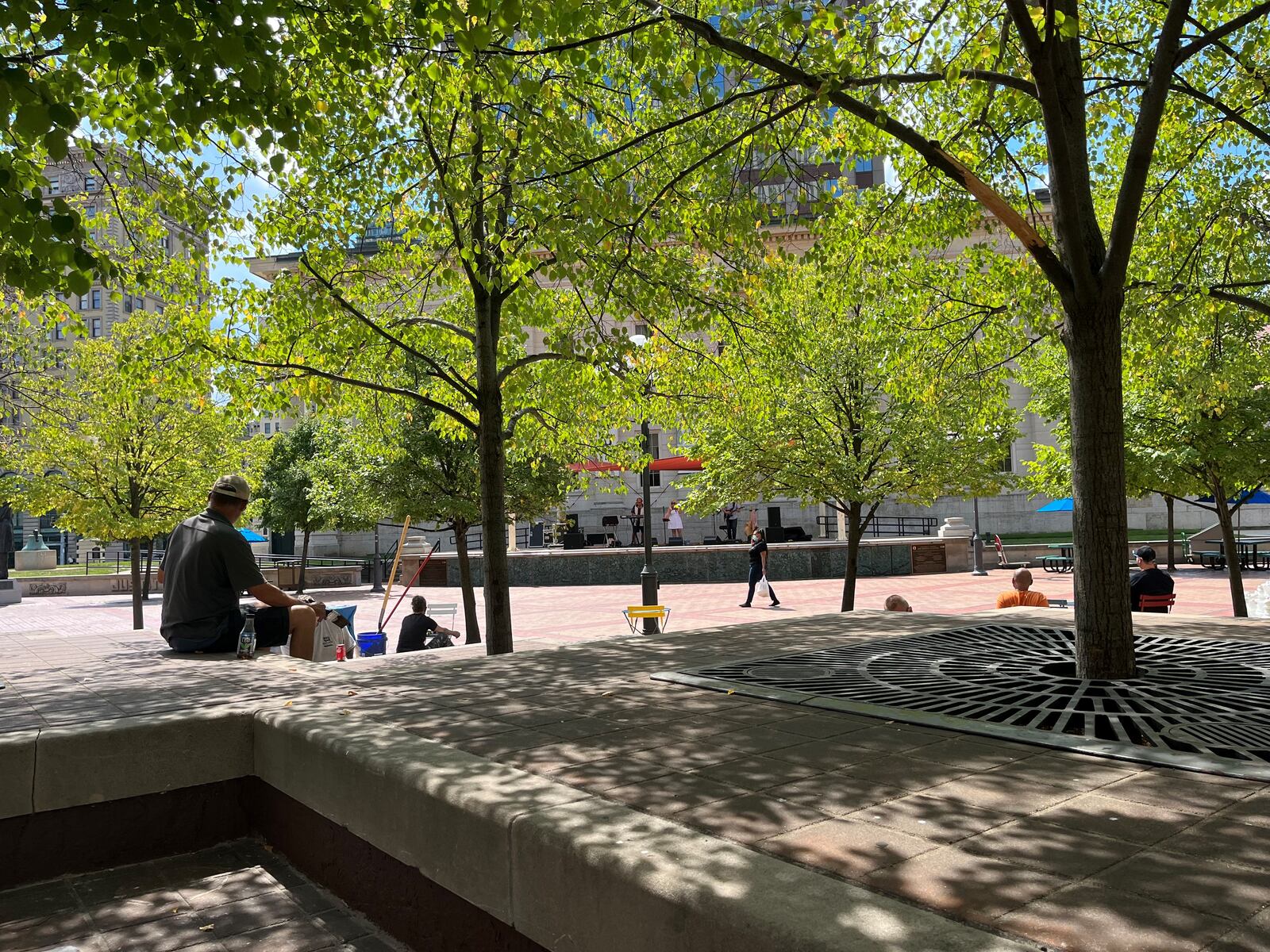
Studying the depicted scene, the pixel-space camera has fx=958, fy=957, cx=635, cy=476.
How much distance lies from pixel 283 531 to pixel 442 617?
72.0 ft

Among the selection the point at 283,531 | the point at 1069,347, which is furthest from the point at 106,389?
the point at 283,531

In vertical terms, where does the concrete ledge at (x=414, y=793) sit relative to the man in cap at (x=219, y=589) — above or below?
below

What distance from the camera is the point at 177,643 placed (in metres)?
7.41

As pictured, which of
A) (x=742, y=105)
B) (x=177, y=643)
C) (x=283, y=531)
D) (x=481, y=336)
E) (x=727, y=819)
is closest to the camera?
(x=727, y=819)

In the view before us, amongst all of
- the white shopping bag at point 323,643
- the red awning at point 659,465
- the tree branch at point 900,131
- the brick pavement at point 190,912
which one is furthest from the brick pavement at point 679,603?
the brick pavement at point 190,912

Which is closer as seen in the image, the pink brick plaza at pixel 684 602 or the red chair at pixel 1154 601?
the red chair at pixel 1154 601

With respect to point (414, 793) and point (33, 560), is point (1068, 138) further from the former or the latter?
point (33, 560)

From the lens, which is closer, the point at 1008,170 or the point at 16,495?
the point at 1008,170

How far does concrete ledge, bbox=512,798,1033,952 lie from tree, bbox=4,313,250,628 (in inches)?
744

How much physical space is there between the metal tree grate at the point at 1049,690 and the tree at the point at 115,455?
1671 centimetres

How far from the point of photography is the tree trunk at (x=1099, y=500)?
550cm

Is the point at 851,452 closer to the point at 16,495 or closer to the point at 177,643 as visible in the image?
the point at 177,643

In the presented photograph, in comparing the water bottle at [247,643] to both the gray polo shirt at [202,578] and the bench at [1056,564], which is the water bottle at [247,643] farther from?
the bench at [1056,564]

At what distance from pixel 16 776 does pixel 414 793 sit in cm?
201
